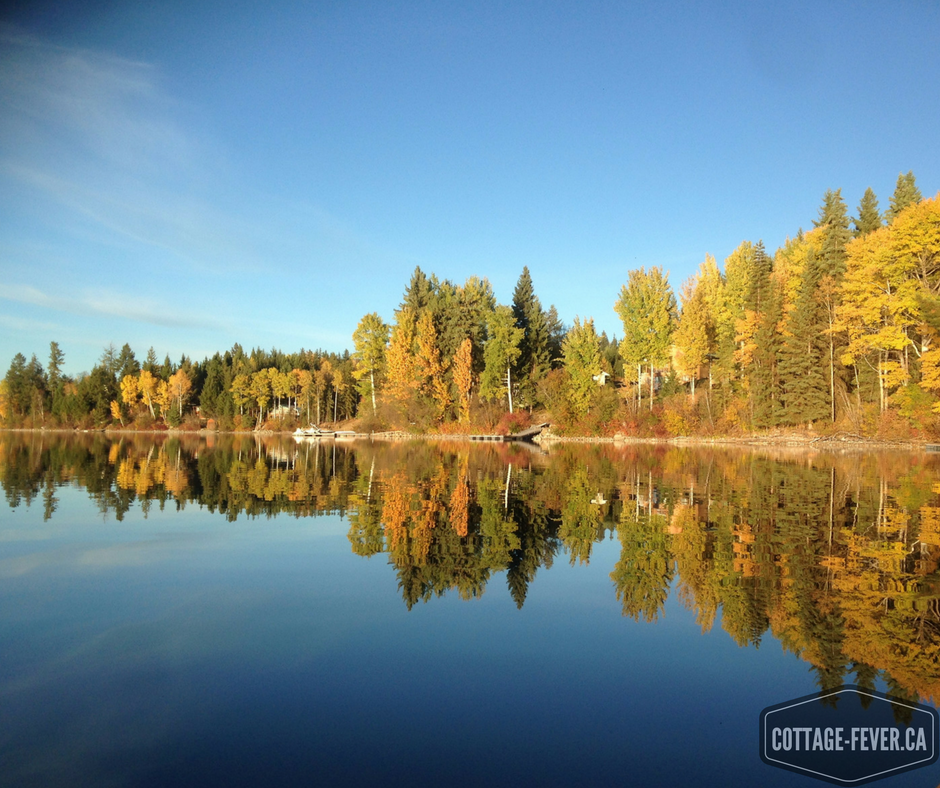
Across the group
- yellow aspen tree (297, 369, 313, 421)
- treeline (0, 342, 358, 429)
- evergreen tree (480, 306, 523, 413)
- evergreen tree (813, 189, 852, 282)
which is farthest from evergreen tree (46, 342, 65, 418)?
evergreen tree (813, 189, 852, 282)

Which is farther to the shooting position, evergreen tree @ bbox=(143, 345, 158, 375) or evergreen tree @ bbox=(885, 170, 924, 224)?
evergreen tree @ bbox=(143, 345, 158, 375)

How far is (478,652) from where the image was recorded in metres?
5.86

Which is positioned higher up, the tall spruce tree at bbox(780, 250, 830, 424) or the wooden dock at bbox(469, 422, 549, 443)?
the tall spruce tree at bbox(780, 250, 830, 424)

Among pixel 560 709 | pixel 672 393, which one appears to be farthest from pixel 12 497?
pixel 672 393

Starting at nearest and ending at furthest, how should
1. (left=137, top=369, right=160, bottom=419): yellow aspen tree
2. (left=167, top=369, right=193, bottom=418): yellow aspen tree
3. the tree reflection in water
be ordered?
the tree reflection in water, (left=137, top=369, right=160, bottom=419): yellow aspen tree, (left=167, top=369, right=193, bottom=418): yellow aspen tree

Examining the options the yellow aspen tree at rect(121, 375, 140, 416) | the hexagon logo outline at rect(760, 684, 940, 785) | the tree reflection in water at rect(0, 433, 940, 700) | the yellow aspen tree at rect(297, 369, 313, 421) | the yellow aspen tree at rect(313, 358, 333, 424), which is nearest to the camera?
the hexagon logo outline at rect(760, 684, 940, 785)

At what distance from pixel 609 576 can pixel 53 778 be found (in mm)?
6721

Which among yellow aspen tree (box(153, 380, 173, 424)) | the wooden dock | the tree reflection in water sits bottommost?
the tree reflection in water

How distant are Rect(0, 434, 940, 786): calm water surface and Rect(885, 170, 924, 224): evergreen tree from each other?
145 ft

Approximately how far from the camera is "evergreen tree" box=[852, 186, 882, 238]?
4897 cm

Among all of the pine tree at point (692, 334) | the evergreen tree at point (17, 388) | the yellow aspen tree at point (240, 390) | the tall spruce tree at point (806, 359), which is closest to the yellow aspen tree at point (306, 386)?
the yellow aspen tree at point (240, 390)

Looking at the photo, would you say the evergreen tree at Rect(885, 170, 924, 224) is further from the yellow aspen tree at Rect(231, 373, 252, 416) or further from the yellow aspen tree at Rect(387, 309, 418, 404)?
the yellow aspen tree at Rect(231, 373, 252, 416)

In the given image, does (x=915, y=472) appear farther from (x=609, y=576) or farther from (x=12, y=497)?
(x=12, y=497)

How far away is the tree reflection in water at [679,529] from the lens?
6.46 meters
